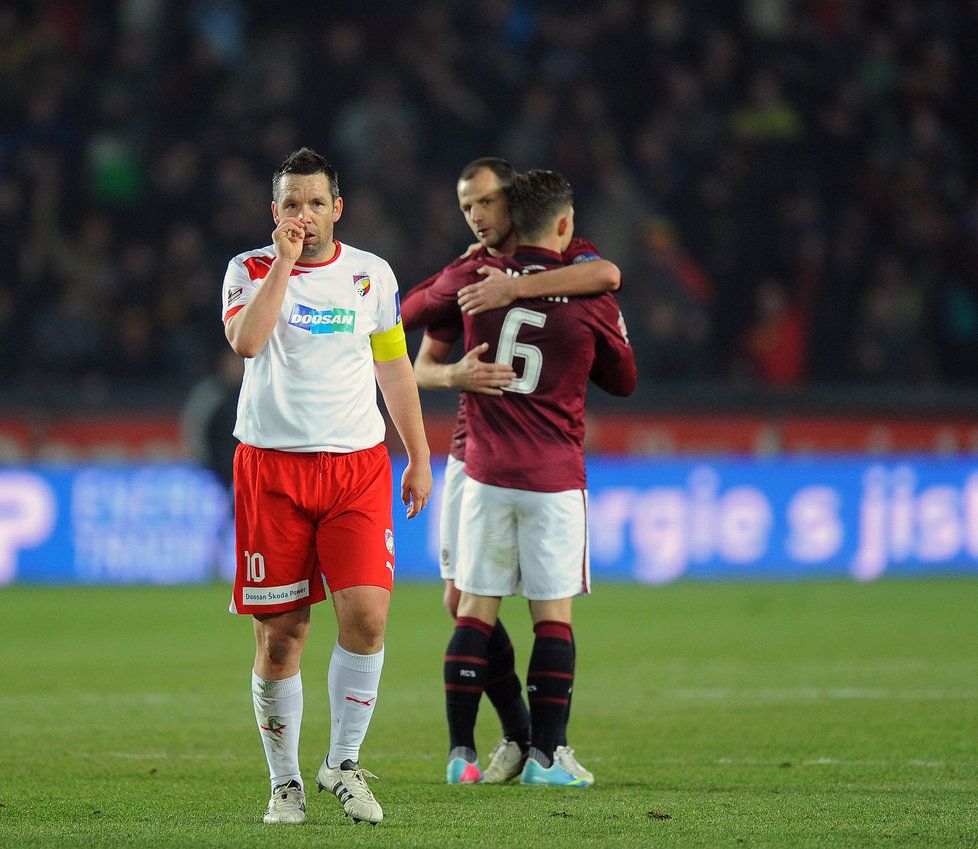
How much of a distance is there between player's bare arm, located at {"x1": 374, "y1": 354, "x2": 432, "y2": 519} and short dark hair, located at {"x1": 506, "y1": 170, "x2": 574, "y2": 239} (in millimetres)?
900

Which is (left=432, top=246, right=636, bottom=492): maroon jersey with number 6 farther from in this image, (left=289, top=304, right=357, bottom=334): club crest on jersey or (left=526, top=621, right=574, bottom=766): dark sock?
(left=289, top=304, right=357, bottom=334): club crest on jersey

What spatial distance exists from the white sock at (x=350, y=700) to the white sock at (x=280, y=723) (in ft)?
0.35

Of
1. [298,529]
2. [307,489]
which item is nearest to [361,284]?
[307,489]

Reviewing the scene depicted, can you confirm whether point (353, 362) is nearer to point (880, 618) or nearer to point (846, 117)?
point (880, 618)

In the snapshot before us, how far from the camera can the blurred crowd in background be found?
1547cm

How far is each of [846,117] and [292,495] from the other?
1367 cm

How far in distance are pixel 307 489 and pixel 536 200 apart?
1442mm

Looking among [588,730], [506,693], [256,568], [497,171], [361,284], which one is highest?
[497,171]

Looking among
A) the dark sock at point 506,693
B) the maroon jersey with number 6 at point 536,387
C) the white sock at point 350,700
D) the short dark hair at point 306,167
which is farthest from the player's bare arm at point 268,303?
the dark sock at point 506,693

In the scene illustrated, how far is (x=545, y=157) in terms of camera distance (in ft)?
54.5

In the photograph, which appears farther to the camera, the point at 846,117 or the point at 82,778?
the point at 846,117

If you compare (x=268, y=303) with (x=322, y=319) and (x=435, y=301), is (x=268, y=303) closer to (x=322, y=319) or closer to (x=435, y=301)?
(x=322, y=319)

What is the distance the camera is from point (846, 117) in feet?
57.1

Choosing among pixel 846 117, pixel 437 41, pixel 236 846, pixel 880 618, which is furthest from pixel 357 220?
pixel 236 846
